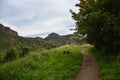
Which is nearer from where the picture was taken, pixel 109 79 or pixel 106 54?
pixel 109 79

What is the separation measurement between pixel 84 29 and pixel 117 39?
5.64 meters

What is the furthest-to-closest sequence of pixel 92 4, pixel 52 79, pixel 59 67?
pixel 92 4, pixel 59 67, pixel 52 79

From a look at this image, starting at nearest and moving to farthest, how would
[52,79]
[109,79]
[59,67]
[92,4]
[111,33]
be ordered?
[109,79] < [52,79] < [59,67] < [111,33] < [92,4]

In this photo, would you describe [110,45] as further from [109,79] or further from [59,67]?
[109,79]

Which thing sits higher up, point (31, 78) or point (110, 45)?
point (110, 45)

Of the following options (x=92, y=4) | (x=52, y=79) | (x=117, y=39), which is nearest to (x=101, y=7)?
(x=92, y=4)

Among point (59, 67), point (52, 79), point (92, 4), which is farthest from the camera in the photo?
point (92, 4)

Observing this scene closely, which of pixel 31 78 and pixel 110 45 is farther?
pixel 110 45

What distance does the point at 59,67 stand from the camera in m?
26.3

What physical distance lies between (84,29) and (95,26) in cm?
328

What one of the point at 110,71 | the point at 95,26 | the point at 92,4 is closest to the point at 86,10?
the point at 92,4

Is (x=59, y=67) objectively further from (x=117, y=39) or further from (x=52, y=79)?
(x=117, y=39)

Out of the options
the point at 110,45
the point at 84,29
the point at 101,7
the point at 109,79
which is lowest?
A: the point at 109,79

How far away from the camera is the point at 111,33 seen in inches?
1234
